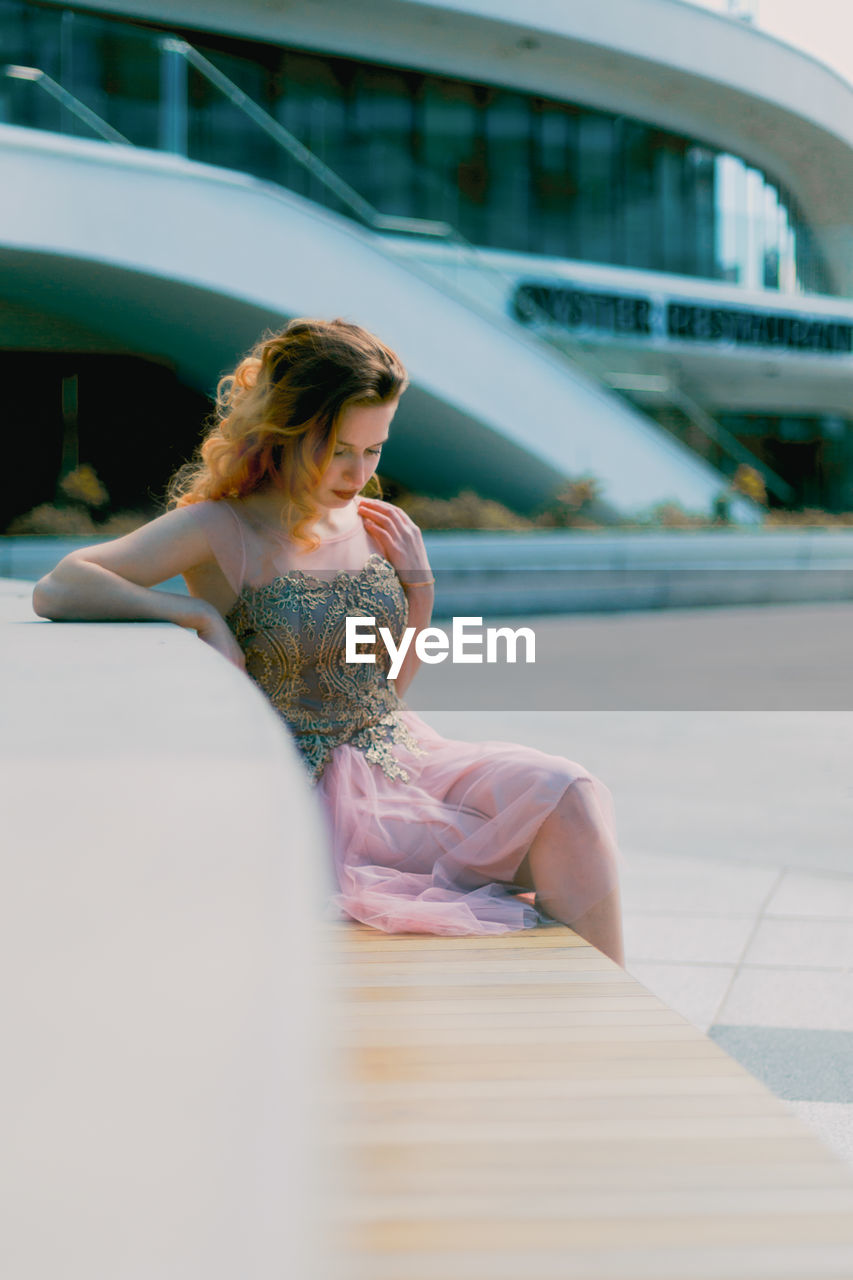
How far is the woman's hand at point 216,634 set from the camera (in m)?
3.25

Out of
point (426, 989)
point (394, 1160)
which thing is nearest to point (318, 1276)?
point (394, 1160)

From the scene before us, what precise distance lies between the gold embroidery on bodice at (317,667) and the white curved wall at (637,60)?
75.1 feet

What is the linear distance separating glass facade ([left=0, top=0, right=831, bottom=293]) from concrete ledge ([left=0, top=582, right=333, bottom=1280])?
18.1 m

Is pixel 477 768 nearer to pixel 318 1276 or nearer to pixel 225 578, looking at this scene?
pixel 225 578

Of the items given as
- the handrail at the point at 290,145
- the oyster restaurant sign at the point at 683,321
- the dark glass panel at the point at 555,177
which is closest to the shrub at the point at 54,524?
the handrail at the point at 290,145

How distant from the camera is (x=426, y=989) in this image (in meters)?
2.42

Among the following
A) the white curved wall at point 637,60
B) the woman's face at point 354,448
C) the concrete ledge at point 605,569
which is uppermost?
the white curved wall at point 637,60

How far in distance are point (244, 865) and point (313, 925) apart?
8 centimetres

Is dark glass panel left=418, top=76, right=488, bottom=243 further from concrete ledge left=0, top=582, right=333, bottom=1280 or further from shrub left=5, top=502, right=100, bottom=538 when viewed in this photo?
concrete ledge left=0, top=582, right=333, bottom=1280

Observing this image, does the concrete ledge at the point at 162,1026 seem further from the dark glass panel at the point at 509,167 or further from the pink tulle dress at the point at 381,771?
the dark glass panel at the point at 509,167

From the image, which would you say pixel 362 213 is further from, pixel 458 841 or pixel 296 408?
pixel 458 841

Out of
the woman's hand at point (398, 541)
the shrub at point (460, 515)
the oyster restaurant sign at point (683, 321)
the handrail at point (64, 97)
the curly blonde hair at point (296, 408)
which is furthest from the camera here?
the oyster restaurant sign at point (683, 321)

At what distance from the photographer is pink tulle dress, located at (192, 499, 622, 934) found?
292 cm

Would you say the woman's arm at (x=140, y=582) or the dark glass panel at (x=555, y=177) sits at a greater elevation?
the dark glass panel at (x=555, y=177)
